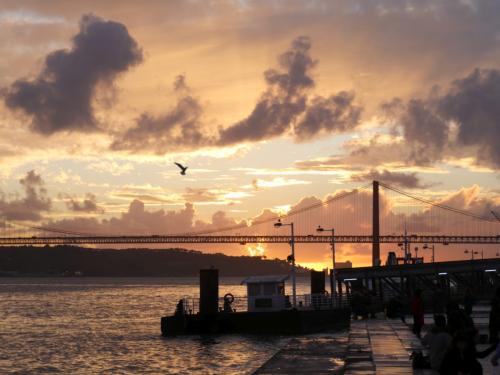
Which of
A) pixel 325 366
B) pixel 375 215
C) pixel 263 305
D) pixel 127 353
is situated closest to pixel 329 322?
pixel 263 305

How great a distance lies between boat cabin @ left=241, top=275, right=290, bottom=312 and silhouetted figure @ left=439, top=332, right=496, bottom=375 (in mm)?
42200

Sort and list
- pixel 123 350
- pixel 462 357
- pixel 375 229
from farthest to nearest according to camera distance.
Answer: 1. pixel 375 229
2. pixel 123 350
3. pixel 462 357

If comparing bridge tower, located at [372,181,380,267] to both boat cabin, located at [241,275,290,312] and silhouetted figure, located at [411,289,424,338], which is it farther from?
silhouetted figure, located at [411,289,424,338]

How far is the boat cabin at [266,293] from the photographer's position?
5975cm

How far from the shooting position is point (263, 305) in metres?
60.4

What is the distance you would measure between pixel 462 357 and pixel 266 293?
4269 centimetres

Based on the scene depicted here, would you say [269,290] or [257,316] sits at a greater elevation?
[269,290]

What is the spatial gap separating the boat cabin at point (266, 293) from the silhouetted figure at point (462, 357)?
4220cm

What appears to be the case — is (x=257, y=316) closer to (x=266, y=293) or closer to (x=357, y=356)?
(x=266, y=293)

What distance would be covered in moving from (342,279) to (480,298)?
11.7 m

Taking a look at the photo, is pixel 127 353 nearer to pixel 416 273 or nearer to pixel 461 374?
pixel 416 273

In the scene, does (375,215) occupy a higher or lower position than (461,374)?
higher

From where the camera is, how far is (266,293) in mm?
59906

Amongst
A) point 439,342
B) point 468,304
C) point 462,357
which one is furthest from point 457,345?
point 468,304
